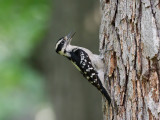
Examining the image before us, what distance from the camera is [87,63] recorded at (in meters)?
5.31

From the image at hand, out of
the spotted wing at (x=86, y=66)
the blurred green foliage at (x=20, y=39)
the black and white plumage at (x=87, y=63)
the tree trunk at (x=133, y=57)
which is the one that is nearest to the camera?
the tree trunk at (x=133, y=57)

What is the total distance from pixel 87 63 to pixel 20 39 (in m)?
6.16

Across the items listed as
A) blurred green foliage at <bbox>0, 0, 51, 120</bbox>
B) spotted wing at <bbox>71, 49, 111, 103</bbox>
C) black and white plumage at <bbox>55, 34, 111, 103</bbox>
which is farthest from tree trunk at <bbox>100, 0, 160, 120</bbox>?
blurred green foliage at <bbox>0, 0, 51, 120</bbox>

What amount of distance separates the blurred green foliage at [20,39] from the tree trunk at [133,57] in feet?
19.5

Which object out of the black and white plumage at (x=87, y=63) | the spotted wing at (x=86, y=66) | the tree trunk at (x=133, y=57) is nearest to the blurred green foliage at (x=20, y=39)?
the black and white plumage at (x=87, y=63)

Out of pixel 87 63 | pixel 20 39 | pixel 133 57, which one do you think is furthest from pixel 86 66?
pixel 20 39

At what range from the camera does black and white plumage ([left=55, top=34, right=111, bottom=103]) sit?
185 inches

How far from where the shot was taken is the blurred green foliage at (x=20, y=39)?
33.6ft

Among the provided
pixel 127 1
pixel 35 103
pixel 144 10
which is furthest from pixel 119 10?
pixel 35 103

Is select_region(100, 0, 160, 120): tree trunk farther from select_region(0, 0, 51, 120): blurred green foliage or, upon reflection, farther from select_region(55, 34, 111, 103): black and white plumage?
select_region(0, 0, 51, 120): blurred green foliage

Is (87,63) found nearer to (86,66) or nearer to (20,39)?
(86,66)

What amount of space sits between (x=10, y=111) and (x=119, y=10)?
11794mm

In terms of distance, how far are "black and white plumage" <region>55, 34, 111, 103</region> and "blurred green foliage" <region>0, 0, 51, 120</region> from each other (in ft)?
13.7

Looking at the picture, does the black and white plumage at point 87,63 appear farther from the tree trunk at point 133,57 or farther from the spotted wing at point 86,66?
the tree trunk at point 133,57
